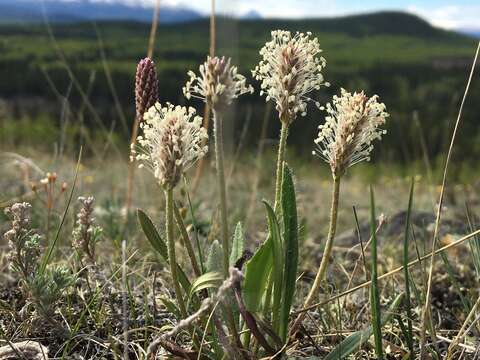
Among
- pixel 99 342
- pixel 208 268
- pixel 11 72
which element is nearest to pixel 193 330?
pixel 208 268

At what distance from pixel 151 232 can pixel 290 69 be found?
0.53 meters

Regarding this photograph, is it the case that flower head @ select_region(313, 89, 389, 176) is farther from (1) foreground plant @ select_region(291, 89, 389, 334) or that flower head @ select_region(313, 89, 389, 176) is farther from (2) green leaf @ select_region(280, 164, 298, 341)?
(2) green leaf @ select_region(280, 164, 298, 341)

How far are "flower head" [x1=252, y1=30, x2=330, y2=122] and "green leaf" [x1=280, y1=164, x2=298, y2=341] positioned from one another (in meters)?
0.15

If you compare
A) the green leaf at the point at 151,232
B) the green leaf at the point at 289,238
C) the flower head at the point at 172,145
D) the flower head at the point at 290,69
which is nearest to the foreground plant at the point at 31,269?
the green leaf at the point at 151,232

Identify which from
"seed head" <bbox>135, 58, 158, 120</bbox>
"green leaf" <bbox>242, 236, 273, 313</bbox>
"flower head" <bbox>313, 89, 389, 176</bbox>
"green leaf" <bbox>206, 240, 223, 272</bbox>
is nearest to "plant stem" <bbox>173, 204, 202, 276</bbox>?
"green leaf" <bbox>206, 240, 223, 272</bbox>

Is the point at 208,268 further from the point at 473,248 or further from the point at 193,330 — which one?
the point at 473,248

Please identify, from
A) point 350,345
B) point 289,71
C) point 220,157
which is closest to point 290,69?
point 289,71

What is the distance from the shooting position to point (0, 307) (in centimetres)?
173

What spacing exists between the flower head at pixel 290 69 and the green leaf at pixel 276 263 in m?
0.27

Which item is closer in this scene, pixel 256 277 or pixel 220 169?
pixel 220 169

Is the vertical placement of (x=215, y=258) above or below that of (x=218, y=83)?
below

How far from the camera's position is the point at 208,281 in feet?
4.42

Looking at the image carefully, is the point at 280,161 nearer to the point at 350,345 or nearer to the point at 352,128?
the point at 352,128

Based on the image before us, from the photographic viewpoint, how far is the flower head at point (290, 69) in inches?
55.6
